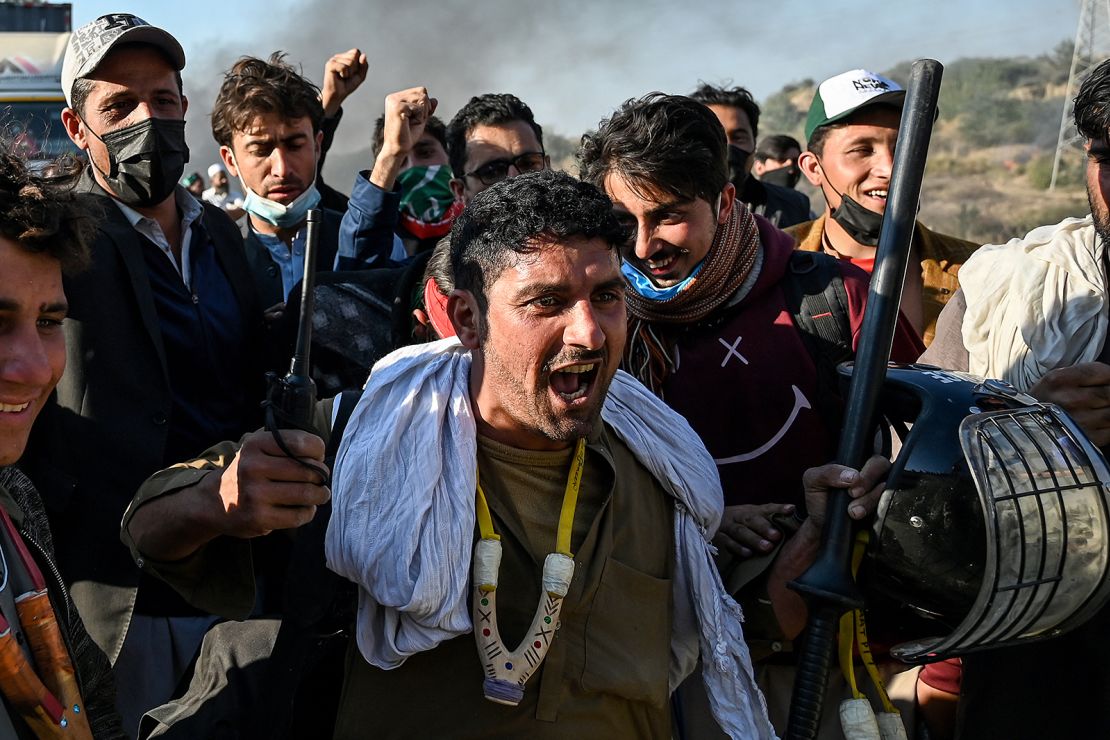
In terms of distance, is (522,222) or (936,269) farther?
(936,269)

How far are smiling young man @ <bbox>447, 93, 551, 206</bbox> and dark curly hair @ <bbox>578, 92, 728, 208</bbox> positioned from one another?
62.4 inches

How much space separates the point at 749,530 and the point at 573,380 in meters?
0.60

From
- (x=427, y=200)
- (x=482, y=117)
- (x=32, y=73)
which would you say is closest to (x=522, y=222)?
(x=482, y=117)

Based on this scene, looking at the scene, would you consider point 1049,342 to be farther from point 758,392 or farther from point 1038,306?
point 758,392

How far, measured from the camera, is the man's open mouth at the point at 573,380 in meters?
2.76

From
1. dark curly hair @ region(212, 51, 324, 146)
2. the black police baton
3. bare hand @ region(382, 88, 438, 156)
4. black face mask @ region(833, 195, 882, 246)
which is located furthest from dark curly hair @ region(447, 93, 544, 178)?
the black police baton

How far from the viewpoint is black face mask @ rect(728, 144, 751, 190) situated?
20.0ft

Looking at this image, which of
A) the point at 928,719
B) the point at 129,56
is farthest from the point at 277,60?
the point at 928,719

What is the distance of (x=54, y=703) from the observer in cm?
227

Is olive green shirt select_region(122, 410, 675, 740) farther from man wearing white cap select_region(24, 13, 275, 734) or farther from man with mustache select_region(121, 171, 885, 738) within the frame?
man wearing white cap select_region(24, 13, 275, 734)

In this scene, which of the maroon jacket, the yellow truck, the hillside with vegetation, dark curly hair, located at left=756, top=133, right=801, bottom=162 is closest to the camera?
the maroon jacket

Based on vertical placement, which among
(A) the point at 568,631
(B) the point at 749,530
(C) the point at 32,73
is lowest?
(A) the point at 568,631

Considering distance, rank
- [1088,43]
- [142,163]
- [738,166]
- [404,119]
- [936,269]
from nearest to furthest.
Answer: [142,163], [936,269], [404,119], [738,166], [1088,43]

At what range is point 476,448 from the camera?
2.77 meters
